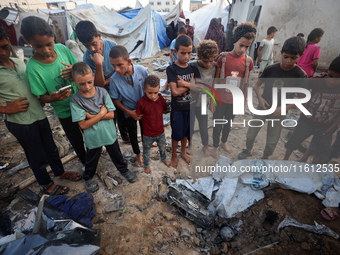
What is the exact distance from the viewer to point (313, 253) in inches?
61.3

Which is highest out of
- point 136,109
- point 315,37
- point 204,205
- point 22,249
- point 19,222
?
point 315,37

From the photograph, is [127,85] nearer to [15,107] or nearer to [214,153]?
[15,107]

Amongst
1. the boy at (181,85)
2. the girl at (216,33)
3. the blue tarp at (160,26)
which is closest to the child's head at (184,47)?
the boy at (181,85)

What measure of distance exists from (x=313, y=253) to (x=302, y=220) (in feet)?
1.08

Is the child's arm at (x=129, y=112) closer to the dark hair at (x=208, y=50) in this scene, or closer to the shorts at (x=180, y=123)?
the shorts at (x=180, y=123)

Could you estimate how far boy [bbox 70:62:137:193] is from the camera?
1737 millimetres

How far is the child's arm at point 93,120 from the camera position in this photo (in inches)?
70.7

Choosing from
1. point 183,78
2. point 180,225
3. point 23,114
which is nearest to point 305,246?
point 180,225

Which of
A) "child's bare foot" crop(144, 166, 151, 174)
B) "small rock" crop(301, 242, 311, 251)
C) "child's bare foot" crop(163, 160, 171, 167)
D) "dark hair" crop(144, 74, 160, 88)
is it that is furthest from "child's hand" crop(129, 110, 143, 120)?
"small rock" crop(301, 242, 311, 251)

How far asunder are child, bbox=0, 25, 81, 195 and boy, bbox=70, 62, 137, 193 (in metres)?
0.47

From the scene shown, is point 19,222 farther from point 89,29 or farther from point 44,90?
point 89,29

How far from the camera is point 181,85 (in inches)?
84.2

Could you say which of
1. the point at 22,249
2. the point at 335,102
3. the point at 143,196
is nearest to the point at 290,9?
the point at 335,102

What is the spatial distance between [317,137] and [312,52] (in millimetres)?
2305
